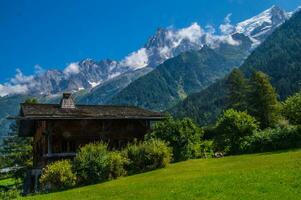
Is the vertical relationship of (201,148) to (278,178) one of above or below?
above

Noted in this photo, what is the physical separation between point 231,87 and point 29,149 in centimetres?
5365

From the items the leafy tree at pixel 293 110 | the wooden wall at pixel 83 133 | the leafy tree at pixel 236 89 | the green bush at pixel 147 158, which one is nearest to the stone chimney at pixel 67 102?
the wooden wall at pixel 83 133

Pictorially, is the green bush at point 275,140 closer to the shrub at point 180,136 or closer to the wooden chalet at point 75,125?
the shrub at point 180,136

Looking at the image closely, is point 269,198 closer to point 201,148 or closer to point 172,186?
point 172,186

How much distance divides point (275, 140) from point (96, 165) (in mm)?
16958

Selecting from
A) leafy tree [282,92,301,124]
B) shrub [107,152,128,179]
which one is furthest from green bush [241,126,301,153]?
shrub [107,152,128,179]

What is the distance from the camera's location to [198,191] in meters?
21.1

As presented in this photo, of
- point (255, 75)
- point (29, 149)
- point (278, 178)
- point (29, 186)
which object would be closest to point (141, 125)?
point (29, 186)

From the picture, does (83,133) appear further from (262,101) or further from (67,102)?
(262,101)

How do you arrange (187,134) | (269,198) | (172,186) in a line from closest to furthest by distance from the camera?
(269,198)
(172,186)
(187,134)

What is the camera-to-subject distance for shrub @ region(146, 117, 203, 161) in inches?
1692

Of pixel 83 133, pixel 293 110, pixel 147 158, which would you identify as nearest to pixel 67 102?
pixel 83 133

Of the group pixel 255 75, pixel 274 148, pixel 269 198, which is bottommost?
pixel 269 198

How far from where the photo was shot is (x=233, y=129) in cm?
4403
